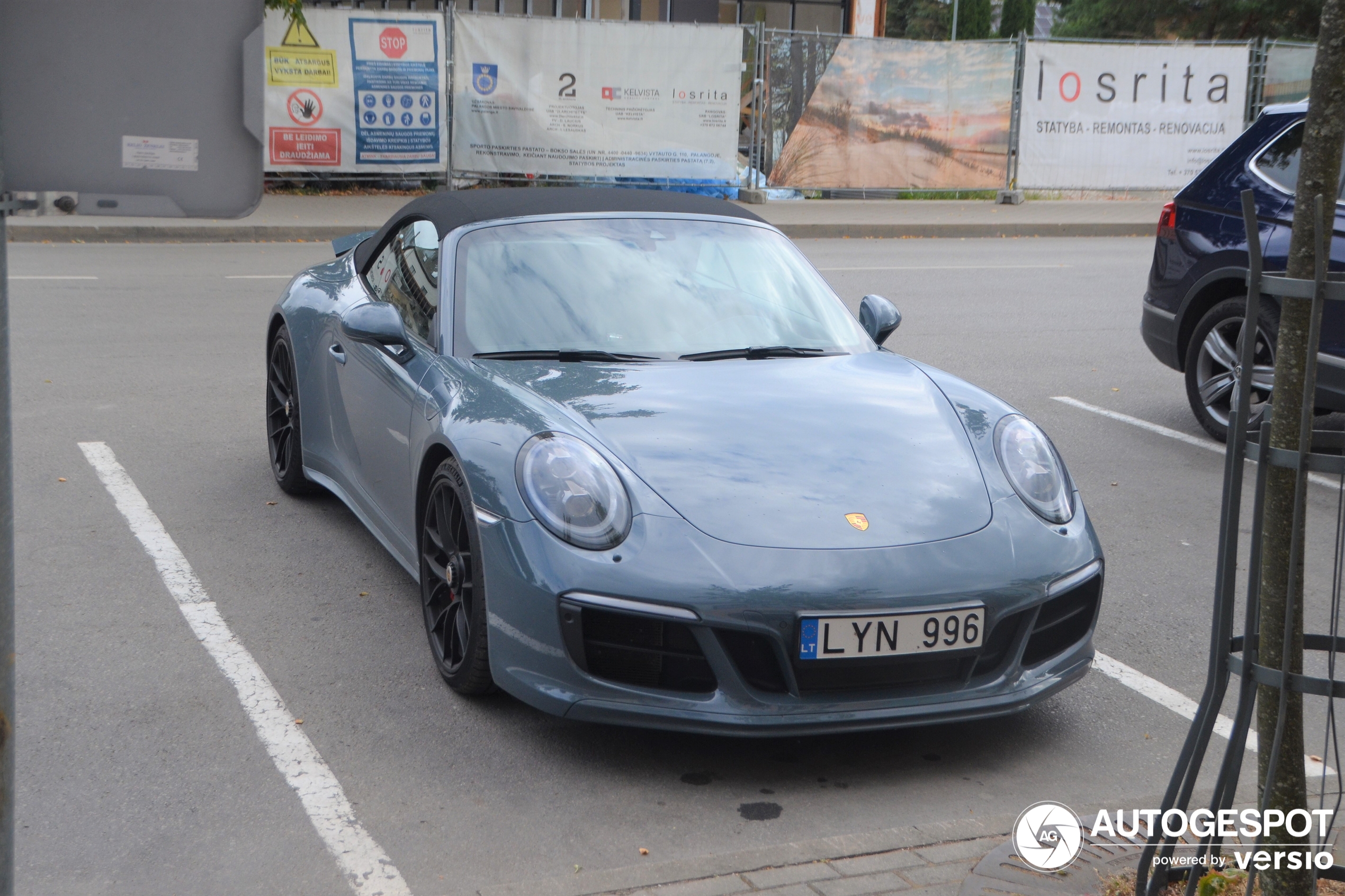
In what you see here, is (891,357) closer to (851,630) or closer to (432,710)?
(851,630)

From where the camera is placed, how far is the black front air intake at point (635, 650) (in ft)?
11.3

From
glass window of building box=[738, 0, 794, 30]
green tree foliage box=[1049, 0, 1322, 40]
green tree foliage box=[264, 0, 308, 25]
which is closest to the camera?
green tree foliage box=[264, 0, 308, 25]

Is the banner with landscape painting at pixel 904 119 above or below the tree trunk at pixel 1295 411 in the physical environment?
above

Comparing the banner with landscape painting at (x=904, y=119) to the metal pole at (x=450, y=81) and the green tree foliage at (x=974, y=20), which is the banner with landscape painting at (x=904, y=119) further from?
the green tree foliage at (x=974, y=20)

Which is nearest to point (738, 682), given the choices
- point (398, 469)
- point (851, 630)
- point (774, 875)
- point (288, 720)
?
point (851, 630)

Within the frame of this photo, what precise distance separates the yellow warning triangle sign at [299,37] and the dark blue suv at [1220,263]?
12.4 metres

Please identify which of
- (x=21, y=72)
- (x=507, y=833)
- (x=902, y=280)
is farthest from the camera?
(x=902, y=280)

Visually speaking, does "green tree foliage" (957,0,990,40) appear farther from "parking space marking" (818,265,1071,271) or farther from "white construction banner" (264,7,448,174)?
"parking space marking" (818,265,1071,271)

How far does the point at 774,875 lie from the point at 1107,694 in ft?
5.15

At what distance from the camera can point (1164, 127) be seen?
20.4m

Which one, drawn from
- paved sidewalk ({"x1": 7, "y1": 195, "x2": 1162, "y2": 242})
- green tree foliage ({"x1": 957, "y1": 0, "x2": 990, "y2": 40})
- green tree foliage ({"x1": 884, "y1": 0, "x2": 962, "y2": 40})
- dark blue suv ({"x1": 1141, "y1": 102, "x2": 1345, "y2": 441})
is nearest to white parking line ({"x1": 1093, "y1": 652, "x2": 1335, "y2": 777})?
dark blue suv ({"x1": 1141, "y1": 102, "x2": 1345, "y2": 441})

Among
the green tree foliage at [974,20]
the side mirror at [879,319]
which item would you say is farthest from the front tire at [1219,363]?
the green tree foliage at [974,20]

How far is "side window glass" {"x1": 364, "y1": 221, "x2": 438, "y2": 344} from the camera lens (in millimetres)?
4750

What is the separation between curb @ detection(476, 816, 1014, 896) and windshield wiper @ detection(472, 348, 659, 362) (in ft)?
5.88
